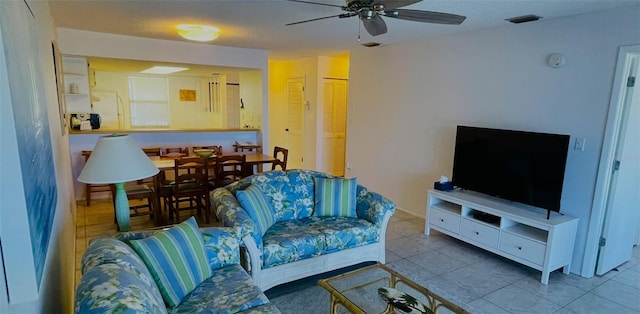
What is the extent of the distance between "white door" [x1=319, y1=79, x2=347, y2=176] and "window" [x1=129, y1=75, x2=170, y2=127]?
4.32 metres

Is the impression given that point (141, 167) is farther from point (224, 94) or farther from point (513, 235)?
point (224, 94)

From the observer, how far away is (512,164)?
3.39m

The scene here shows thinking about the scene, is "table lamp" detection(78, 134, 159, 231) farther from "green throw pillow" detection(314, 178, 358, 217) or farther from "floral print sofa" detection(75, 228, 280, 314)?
"green throw pillow" detection(314, 178, 358, 217)

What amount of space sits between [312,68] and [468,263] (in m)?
4.43

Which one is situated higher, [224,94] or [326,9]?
[326,9]

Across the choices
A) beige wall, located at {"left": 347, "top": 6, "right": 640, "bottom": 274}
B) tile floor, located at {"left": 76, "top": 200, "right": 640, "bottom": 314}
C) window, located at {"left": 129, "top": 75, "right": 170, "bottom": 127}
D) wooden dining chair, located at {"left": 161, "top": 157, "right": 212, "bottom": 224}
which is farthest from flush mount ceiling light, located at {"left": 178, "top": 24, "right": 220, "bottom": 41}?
window, located at {"left": 129, "top": 75, "right": 170, "bottom": 127}

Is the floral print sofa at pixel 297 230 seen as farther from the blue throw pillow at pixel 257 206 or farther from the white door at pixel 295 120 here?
the white door at pixel 295 120

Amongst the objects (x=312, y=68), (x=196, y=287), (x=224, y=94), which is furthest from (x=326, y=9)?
(x=224, y=94)

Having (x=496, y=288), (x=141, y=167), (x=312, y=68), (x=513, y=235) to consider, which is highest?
(x=312, y=68)

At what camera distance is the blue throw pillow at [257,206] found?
2790mm

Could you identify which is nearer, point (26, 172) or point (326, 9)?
point (26, 172)

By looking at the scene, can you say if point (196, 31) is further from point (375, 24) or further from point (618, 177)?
point (618, 177)

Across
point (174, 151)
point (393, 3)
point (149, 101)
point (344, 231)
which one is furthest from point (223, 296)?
point (149, 101)

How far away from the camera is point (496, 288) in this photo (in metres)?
2.95
